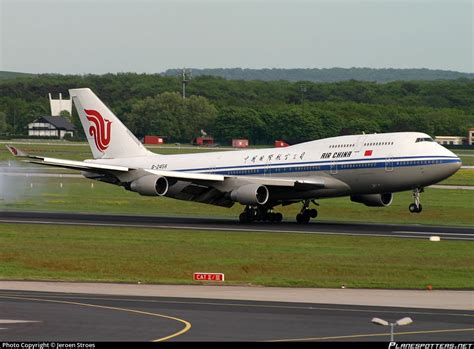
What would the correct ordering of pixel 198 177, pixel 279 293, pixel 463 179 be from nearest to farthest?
pixel 279 293
pixel 198 177
pixel 463 179

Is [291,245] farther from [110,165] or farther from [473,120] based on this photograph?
[473,120]

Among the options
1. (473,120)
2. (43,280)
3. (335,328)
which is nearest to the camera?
(335,328)

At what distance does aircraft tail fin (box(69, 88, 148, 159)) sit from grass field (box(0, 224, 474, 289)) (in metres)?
15.6

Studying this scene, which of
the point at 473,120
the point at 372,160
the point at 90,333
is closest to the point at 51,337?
the point at 90,333

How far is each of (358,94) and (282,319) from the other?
166 m

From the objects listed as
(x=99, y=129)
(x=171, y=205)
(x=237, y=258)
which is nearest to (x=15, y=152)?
(x=99, y=129)

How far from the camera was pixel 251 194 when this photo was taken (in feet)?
210

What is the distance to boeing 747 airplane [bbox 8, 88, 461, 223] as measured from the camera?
2436 inches

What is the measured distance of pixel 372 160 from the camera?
62.3 meters

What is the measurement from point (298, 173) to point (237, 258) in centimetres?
1920

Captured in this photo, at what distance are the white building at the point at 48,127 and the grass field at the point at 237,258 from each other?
129736 millimetres

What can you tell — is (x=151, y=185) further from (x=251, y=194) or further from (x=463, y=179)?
(x=463, y=179)

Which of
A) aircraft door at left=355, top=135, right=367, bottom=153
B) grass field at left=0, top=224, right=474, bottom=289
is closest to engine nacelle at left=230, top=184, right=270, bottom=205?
aircraft door at left=355, top=135, right=367, bottom=153

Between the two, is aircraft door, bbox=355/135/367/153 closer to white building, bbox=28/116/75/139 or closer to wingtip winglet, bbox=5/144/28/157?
wingtip winglet, bbox=5/144/28/157
